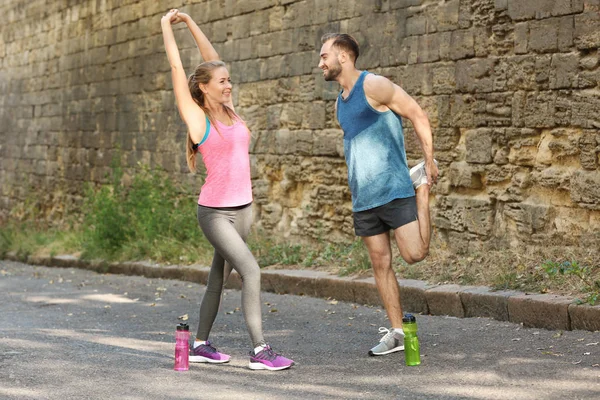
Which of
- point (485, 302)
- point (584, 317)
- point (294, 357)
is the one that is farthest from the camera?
point (485, 302)

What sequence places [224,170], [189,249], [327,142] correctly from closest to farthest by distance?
[224,170], [327,142], [189,249]

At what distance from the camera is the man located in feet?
18.8

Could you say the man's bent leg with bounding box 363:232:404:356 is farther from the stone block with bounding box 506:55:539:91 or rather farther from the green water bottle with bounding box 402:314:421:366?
the stone block with bounding box 506:55:539:91

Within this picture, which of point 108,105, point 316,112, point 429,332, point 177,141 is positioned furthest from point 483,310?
point 108,105

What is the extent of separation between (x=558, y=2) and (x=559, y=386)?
3.77m

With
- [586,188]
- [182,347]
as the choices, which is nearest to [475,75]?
[586,188]

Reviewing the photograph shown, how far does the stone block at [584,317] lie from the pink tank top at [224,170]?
7.22ft

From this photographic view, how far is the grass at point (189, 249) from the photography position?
23.9 ft

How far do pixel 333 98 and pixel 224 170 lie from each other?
195 inches

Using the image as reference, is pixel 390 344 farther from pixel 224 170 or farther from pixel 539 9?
pixel 539 9

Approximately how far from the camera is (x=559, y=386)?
4793mm

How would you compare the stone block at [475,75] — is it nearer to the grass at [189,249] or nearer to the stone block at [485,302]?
the grass at [189,249]

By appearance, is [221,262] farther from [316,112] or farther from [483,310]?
[316,112]

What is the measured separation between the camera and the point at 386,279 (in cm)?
589
